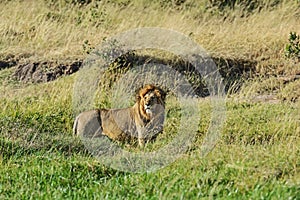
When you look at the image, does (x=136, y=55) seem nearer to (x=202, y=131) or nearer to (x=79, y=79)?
(x=79, y=79)

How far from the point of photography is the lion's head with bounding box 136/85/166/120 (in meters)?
6.45

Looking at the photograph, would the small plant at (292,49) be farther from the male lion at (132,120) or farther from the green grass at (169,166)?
the male lion at (132,120)

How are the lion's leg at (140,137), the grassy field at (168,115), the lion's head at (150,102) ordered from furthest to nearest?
1. the lion's head at (150,102)
2. the lion's leg at (140,137)
3. the grassy field at (168,115)

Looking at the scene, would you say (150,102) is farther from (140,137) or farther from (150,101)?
(140,137)

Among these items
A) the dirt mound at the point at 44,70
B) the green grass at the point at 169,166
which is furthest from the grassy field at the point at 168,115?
the dirt mound at the point at 44,70

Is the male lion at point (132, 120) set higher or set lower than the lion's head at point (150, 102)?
lower

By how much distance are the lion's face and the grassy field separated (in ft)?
0.72

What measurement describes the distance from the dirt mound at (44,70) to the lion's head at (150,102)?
112 inches

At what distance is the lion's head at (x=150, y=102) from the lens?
6.45 metres

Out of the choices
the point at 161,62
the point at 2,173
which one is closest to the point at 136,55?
the point at 161,62

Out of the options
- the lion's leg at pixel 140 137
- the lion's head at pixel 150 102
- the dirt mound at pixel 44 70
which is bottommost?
the dirt mound at pixel 44 70

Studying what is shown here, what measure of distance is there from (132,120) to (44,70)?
2.99m

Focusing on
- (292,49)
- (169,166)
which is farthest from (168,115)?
(292,49)

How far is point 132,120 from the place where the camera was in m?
6.68
